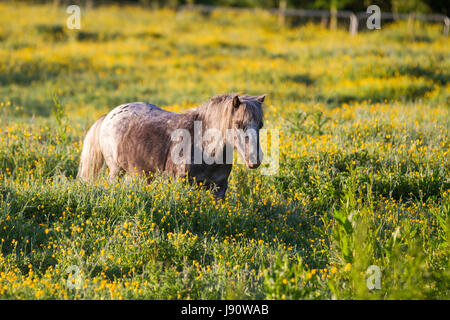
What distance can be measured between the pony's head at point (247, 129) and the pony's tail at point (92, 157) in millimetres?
2185

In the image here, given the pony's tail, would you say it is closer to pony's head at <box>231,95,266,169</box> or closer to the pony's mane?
the pony's mane

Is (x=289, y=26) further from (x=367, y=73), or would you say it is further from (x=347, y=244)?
(x=347, y=244)

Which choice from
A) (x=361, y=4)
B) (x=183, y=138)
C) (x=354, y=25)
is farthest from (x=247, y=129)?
(x=361, y=4)

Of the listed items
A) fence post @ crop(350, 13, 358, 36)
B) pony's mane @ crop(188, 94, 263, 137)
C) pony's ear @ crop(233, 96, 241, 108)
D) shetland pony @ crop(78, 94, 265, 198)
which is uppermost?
fence post @ crop(350, 13, 358, 36)

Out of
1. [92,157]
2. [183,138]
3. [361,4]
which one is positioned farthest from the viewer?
[361,4]

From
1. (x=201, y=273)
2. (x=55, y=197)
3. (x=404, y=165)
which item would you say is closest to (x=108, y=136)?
(x=55, y=197)

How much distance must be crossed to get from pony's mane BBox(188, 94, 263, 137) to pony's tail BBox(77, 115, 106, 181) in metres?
1.56

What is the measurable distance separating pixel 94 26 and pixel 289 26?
45.7ft

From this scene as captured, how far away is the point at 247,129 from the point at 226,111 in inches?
15.3

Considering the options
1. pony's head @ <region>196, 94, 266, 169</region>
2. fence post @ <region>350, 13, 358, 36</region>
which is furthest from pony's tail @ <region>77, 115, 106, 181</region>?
fence post @ <region>350, 13, 358, 36</region>

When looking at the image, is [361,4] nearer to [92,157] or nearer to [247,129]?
[92,157]

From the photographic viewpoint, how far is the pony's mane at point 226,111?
4.87 metres

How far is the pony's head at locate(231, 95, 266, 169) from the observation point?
4766 millimetres

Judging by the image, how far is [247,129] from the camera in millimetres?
4852
